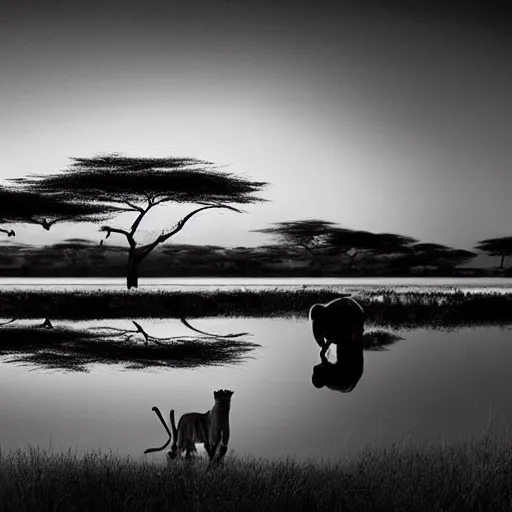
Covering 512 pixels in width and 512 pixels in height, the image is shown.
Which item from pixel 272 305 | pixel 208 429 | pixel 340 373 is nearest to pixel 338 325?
pixel 340 373

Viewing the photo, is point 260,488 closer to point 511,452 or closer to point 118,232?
point 511,452

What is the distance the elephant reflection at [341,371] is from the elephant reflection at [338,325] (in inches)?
3.1

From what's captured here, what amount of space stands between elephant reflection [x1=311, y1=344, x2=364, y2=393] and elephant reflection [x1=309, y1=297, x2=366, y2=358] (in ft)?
0.26

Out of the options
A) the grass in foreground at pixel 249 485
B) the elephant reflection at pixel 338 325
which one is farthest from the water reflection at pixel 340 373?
the grass in foreground at pixel 249 485

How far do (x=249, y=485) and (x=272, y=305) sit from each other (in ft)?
39.0

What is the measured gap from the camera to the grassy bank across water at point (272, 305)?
1548 centimetres

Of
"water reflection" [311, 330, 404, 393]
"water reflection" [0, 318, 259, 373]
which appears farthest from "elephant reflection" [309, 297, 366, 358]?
"water reflection" [0, 318, 259, 373]

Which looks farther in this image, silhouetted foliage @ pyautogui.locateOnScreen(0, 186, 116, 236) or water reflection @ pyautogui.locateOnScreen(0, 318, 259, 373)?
silhouetted foliage @ pyautogui.locateOnScreen(0, 186, 116, 236)

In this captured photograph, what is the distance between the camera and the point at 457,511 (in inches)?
158

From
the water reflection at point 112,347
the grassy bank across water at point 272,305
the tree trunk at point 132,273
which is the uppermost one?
the tree trunk at point 132,273

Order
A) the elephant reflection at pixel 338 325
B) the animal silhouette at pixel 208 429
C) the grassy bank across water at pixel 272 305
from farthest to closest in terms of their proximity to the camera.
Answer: the grassy bank across water at pixel 272 305 → the elephant reflection at pixel 338 325 → the animal silhouette at pixel 208 429

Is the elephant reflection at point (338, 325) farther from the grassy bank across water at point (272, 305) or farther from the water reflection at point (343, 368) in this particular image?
the grassy bank across water at point (272, 305)

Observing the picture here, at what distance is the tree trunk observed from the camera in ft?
61.7

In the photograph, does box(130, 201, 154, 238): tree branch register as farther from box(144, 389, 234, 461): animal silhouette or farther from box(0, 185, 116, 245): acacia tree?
box(144, 389, 234, 461): animal silhouette
